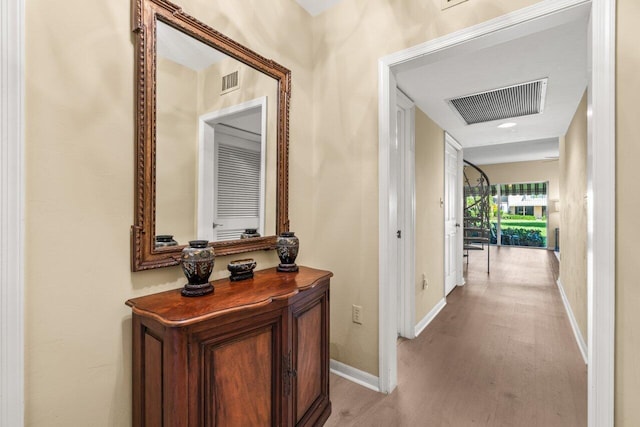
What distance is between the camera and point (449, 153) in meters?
4.39

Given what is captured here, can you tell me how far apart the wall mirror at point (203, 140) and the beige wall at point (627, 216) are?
1699 millimetres

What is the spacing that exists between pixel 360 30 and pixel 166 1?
1.24 metres

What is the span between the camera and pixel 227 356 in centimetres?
115

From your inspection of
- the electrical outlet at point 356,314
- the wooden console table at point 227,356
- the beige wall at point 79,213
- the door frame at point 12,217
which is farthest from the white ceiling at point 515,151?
the door frame at point 12,217

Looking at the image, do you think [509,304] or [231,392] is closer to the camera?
[231,392]

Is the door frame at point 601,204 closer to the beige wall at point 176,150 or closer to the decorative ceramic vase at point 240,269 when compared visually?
the decorative ceramic vase at point 240,269

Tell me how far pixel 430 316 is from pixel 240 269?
2519mm

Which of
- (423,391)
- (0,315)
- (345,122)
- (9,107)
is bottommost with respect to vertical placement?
(423,391)

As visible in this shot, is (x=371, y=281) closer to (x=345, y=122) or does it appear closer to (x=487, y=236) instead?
(x=345, y=122)

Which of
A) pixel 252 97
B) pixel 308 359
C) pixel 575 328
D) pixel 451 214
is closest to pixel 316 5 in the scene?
pixel 252 97

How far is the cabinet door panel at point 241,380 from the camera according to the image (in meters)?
1.10

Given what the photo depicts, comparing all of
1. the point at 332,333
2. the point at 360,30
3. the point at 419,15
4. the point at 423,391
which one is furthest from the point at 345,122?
the point at 423,391

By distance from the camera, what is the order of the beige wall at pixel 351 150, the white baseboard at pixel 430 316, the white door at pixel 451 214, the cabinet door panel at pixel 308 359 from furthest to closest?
1. the white door at pixel 451 214
2. the white baseboard at pixel 430 316
3. the beige wall at pixel 351 150
4. the cabinet door panel at pixel 308 359

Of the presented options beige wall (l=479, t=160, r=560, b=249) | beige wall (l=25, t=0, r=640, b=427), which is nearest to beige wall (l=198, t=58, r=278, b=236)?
beige wall (l=25, t=0, r=640, b=427)
